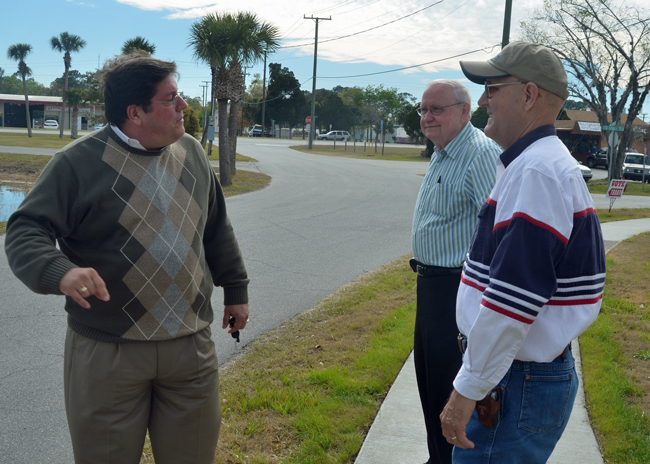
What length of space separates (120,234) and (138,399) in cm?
64

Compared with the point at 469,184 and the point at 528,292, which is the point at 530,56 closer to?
the point at 528,292

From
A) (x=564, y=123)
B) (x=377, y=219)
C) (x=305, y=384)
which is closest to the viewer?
(x=305, y=384)

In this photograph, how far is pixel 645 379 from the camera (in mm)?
4594

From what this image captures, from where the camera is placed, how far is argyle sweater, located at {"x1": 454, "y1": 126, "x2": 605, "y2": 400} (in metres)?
1.68

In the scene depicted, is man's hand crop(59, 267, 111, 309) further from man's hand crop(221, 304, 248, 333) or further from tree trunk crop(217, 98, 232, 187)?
tree trunk crop(217, 98, 232, 187)

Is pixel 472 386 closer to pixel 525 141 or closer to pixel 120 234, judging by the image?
pixel 525 141

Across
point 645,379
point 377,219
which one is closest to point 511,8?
point 377,219

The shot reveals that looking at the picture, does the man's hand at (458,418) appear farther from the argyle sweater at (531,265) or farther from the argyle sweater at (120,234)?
the argyle sweater at (120,234)

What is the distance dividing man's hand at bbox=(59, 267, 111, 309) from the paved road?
2.03m

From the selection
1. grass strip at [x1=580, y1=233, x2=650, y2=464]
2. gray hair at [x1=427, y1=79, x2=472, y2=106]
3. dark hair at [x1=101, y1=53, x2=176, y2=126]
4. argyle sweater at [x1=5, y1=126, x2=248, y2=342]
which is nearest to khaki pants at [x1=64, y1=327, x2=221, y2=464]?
argyle sweater at [x1=5, y1=126, x2=248, y2=342]

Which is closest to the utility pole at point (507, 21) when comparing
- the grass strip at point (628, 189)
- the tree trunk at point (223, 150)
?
the grass strip at point (628, 189)

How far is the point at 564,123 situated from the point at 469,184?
5559cm

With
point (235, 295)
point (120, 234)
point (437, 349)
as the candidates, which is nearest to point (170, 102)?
point (120, 234)

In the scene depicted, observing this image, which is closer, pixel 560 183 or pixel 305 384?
pixel 560 183
